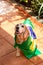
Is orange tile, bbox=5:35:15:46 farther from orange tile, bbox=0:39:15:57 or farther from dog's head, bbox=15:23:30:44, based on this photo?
dog's head, bbox=15:23:30:44

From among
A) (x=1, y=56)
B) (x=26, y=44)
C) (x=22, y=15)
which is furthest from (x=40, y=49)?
(x=22, y=15)

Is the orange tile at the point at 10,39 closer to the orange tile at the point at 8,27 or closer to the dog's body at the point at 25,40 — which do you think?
the orange tile at the point at 8,27

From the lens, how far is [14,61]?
108 inches

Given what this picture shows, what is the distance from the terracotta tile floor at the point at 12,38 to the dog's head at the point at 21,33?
0.26 m

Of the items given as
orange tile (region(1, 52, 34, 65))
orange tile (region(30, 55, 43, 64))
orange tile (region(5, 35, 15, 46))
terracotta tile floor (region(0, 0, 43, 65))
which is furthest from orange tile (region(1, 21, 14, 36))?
orange tile (region(30, 55, 43, 64))

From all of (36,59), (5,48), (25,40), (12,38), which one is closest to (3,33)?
(12,38)

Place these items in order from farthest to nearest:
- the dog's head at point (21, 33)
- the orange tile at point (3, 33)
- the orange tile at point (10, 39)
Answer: the orange tile at point (3, 33)
the orange tile at point (10, 39)
the dog's head at point (21, 33)

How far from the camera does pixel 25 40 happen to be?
2738 mm

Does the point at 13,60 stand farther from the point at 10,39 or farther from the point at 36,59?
the point at 10,39

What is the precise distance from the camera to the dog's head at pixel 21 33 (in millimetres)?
2674

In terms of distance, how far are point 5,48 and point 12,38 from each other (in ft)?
1.07

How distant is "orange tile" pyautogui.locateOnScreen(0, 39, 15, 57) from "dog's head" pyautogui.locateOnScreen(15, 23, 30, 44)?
304 millimetres

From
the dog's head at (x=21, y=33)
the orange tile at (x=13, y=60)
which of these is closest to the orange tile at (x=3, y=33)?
the orange tile at (x=13, y=60)

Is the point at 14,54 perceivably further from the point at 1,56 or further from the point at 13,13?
the point at 13,13
